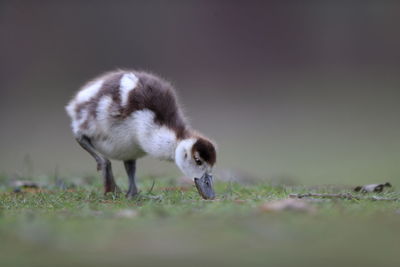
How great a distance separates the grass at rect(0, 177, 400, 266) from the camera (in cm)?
407

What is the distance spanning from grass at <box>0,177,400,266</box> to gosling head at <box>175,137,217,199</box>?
11.4 inches

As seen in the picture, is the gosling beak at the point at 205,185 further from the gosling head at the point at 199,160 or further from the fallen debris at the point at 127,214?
the fallen debris at the point at 127,214

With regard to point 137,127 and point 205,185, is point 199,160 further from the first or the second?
point 137,127

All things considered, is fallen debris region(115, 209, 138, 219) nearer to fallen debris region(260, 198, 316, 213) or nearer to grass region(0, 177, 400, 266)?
grass region(0, 177, 400, 266)

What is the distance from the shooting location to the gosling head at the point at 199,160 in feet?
20.6

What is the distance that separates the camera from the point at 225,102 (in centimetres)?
1647

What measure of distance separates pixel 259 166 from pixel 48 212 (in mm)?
6276

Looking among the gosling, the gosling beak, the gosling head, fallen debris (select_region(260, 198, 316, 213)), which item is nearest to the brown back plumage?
the gosling

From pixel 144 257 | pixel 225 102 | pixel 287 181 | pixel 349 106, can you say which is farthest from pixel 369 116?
pixel 144 257

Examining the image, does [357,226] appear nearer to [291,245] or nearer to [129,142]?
[291,245]

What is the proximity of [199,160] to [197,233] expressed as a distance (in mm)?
1727

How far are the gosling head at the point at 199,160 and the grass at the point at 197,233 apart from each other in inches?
11.4

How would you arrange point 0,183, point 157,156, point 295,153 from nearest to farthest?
point 157,156 → point 0,183 → point 295,153

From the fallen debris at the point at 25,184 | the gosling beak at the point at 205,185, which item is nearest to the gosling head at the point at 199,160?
the gosling beak at the point at 205,185
